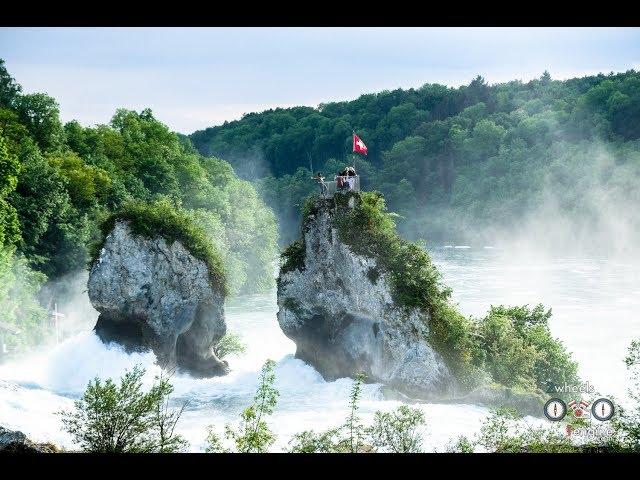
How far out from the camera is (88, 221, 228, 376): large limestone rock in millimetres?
22000

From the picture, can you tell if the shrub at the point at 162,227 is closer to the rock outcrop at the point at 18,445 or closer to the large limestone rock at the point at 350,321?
the large limestone rock at the point at 350,321

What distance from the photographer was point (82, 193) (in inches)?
1251

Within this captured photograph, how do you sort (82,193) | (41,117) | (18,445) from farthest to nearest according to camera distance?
(41,117)
(82,193)
(18,445)

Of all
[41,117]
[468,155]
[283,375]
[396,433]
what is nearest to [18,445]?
[396,433]

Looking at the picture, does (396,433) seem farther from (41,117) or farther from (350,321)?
(41,117)

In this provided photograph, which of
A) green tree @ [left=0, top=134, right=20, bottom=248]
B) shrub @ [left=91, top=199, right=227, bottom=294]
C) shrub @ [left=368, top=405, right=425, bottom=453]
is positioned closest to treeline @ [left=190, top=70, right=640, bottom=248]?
green tree @ [left=0, top=134, right=20, bottom=248]

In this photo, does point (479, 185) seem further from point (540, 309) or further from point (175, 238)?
point (175, 238)

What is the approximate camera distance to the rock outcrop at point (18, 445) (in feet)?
35.5

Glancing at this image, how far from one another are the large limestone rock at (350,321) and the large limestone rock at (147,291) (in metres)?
2.39

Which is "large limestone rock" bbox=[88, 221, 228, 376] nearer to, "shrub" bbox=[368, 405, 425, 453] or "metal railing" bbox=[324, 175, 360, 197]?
"metal railing" bbox=[324, 175, 360, 197]

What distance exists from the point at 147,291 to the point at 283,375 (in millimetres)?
4111

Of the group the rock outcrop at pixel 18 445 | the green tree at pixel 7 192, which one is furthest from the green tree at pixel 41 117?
the rock outcrop at pixel 18 445

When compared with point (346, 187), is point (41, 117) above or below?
above

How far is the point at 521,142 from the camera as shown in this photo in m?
61.2
